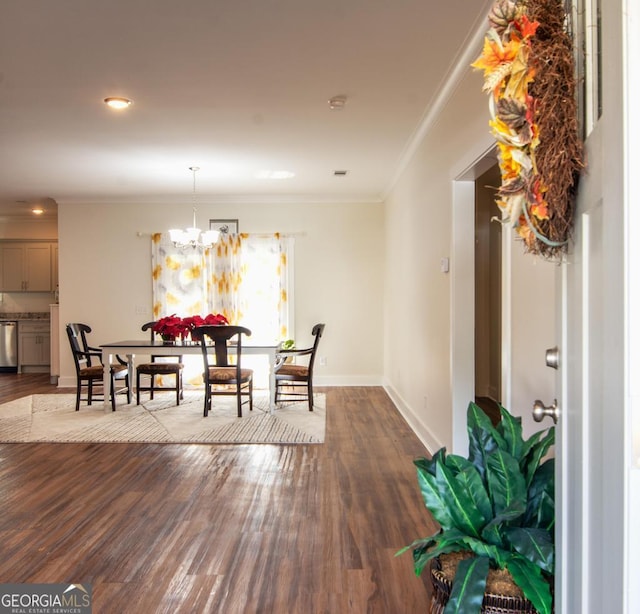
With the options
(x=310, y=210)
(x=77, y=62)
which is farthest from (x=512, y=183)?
(x=310, y=210)


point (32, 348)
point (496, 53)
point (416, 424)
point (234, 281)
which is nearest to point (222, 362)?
point (416, 424)

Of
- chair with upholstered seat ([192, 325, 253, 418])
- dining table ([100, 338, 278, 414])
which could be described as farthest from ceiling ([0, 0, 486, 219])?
dining table ([100, 338, 278, 414])

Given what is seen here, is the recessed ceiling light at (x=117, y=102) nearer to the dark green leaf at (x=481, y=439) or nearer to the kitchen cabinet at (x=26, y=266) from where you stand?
the dark green leaf at (x=481, y=439)

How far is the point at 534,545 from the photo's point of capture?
148cm

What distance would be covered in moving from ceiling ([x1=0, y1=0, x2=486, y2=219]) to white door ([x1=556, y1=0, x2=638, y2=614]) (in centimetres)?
189

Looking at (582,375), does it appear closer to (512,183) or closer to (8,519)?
(512,183)

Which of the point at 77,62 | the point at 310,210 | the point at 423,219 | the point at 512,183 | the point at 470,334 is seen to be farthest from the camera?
the point at 310,210

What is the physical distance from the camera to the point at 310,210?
7.47m

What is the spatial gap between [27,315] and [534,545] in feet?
31.5

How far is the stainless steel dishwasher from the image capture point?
8992mm

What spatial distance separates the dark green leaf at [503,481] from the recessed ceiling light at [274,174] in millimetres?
4863

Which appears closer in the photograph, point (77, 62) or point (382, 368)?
point (77, 62)

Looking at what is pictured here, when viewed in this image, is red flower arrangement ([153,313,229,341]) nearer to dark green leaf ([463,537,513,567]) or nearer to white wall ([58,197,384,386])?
white wall ([58,197,384,386])

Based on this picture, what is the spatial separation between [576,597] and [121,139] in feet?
15.4
